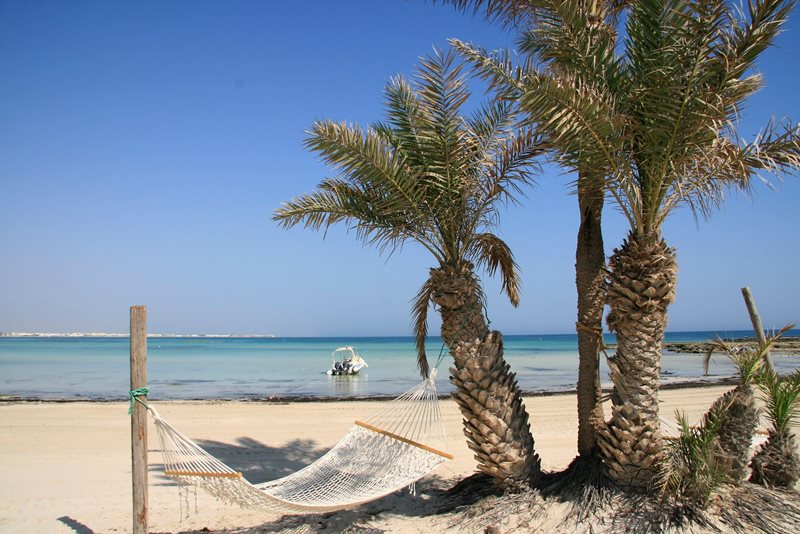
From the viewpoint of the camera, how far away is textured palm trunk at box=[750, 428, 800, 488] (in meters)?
4.60

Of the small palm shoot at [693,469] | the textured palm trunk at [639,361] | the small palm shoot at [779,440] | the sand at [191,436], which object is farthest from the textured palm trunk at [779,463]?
the sand at [191,436]

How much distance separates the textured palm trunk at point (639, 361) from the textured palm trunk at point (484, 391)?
65 centimetres

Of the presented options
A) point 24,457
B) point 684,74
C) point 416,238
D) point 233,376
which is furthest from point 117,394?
point 684,74

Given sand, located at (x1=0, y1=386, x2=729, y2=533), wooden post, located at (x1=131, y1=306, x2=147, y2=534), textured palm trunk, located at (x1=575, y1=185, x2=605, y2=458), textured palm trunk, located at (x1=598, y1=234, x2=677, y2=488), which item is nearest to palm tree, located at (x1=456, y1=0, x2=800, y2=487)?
textured palm trunk, located at (x1=598, y1=234, x2=677, y2=488)

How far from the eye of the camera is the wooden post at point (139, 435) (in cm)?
431

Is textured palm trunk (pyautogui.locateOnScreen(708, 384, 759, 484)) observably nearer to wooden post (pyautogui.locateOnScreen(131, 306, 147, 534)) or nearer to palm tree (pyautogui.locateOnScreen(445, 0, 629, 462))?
palm tree (pyautogui.locateOnScreen(445, 0, 629, 462))

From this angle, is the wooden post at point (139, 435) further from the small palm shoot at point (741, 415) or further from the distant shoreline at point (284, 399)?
the distant shoreline at point (284, 399)

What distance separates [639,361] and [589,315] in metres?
0.87

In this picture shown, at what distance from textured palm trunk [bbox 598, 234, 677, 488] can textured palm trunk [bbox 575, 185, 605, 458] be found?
0.61 m

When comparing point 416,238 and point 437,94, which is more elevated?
point 437,94

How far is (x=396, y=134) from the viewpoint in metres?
5.18

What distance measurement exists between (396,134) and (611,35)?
6.73ft

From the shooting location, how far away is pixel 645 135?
430cm

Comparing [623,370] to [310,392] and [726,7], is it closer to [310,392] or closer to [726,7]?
[726,7]
